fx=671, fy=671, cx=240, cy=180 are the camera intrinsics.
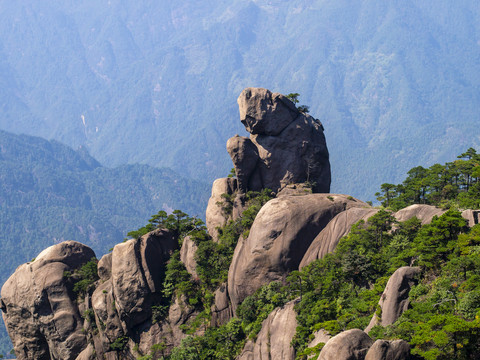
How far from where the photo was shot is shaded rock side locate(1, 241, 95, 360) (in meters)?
82.9

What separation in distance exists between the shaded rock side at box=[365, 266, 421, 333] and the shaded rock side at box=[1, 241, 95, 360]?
4439cm

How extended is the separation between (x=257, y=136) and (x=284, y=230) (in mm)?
17065

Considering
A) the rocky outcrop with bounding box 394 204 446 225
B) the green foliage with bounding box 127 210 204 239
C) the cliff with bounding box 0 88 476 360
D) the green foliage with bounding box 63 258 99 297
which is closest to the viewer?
the cliff with bounding box 0 88 476 360

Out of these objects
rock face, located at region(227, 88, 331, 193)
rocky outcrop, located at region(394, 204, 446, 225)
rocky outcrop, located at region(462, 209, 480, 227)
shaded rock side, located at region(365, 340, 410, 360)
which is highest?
rock face, located at region(227, 88, 331, 193)

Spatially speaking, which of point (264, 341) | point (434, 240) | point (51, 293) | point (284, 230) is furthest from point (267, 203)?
point (51, 293)

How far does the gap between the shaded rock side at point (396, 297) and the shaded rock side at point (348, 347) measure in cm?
507

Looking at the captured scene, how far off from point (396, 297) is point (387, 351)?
27.6ft

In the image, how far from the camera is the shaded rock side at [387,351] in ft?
139

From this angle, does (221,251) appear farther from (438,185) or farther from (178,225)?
(438,185)

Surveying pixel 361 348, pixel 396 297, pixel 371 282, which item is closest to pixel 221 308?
pixel 371 282

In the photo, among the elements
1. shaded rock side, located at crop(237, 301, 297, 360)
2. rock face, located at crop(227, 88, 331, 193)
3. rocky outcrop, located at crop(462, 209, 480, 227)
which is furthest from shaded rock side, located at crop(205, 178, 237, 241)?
rocky outcrop, located at crop(462, 209, 480, 227)

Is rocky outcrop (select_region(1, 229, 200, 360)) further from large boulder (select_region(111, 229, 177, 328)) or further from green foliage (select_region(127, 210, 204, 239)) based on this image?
green foliage (select_region(127, 210, 204, 239))

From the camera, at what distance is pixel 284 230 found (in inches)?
2766

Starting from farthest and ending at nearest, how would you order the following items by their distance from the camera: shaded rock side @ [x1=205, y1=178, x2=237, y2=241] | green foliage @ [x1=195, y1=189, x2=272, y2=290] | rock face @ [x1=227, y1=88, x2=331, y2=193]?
rock face @ [x1=227, y1=88, x2=331, y2=193] < shaded rock side @ [x1=205, y1=178, x2=237, y2=241] < green foliage @ [x1=195, y1=189, x2=272, y2=290]
